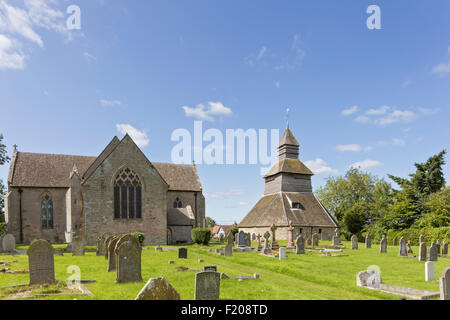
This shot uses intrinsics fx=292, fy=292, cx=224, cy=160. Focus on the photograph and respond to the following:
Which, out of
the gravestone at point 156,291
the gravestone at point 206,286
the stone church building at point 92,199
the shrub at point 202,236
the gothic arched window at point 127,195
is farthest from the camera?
the shrub at point 202,236

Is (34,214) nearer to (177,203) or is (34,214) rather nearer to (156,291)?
(177,203)

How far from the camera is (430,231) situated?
93.7 ft

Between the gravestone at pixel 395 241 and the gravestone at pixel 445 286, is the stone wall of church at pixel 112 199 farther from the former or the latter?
the gravestone at pixel 395 241

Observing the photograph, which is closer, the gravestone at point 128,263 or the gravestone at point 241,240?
the gravestone at point 128,263

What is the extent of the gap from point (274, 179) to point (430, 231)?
65.7 ft

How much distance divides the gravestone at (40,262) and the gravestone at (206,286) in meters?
5.59

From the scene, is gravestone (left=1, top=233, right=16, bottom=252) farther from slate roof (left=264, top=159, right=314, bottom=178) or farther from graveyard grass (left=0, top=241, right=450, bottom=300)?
slate roof (left=264, top=159, right=314, bottom=178)

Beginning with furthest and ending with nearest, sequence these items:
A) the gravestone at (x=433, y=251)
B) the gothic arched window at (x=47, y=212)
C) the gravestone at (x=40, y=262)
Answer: the gothic arched window at (x=47, y=212)
the gravestone at (x=433, y=251)
the gravestone at (x=40, y=262)

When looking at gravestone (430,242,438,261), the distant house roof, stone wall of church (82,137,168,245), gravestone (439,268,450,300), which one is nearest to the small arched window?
the distant house roof

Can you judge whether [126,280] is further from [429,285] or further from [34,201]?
[34,201]

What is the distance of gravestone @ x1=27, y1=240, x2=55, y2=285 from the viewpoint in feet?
32.1

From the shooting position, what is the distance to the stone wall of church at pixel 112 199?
26719 millimetres

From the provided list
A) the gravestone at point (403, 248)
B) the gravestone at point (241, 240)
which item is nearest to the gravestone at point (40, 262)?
the gravestone at point (241, 240)
